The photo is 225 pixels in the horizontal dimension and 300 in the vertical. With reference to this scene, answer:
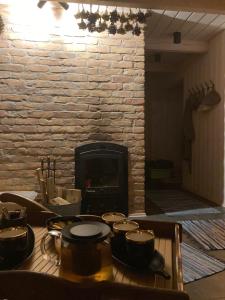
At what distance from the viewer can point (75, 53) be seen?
3.24 meters

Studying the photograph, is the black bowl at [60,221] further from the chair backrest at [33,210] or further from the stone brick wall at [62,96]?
the stone brick wall at [62,96]

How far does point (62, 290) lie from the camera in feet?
2.25

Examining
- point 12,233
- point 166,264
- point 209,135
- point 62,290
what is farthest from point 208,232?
point 62,290

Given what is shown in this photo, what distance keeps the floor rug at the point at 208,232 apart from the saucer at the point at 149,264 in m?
1.88

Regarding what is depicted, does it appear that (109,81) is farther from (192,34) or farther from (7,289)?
(7,289)

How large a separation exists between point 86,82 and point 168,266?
2647 millimetres

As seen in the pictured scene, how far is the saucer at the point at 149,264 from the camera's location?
86 cm

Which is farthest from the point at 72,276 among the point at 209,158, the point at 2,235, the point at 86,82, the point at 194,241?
the point at 209,158

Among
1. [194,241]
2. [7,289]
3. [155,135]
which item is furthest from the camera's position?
[155,135]

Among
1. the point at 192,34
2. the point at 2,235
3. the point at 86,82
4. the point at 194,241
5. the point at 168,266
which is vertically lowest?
the point at 194,241

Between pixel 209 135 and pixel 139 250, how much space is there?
151 inches

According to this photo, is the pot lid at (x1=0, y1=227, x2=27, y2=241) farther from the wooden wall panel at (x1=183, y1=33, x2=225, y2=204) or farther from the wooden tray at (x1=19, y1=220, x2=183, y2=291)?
the wooden wall panel at (x1=183, y1=33, x2=225, y2=204)

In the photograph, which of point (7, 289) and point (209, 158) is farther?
point (209, 158)

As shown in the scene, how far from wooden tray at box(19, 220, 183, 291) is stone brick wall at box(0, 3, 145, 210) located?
6.98 feet
